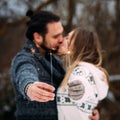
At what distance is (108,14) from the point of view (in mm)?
9406

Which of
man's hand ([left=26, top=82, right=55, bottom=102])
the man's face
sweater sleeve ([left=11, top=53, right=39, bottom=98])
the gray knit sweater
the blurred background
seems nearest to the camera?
man's hand ([left=26, top=82, right=55, bottom=102])

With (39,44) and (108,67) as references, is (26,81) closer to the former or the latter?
(39,44)

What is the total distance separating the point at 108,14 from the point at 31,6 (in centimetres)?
179

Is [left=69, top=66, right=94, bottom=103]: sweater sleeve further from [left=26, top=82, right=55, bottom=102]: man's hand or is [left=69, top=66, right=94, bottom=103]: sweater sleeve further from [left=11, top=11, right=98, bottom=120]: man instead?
[left=26, top=82, right=55, bottom=102]: man's hand

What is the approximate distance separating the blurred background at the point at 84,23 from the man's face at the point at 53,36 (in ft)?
14.5

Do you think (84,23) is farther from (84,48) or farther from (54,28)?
(54,28)

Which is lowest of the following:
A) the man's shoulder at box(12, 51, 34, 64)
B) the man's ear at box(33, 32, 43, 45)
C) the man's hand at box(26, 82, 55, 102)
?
the man's hand at box(26, 82, 55, 102)

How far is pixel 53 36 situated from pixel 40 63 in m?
0.22

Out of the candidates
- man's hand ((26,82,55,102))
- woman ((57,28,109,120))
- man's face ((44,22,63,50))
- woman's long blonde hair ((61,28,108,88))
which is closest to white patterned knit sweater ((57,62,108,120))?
woman ((57,28,109,120))

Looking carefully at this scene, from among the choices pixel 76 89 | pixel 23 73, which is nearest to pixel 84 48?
pixel 76 89

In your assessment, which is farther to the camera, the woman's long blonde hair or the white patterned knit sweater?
the woman's long blonde hair

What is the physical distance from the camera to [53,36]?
11.3 ft

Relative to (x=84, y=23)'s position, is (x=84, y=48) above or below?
above

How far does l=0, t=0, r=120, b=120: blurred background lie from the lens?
327 inches
